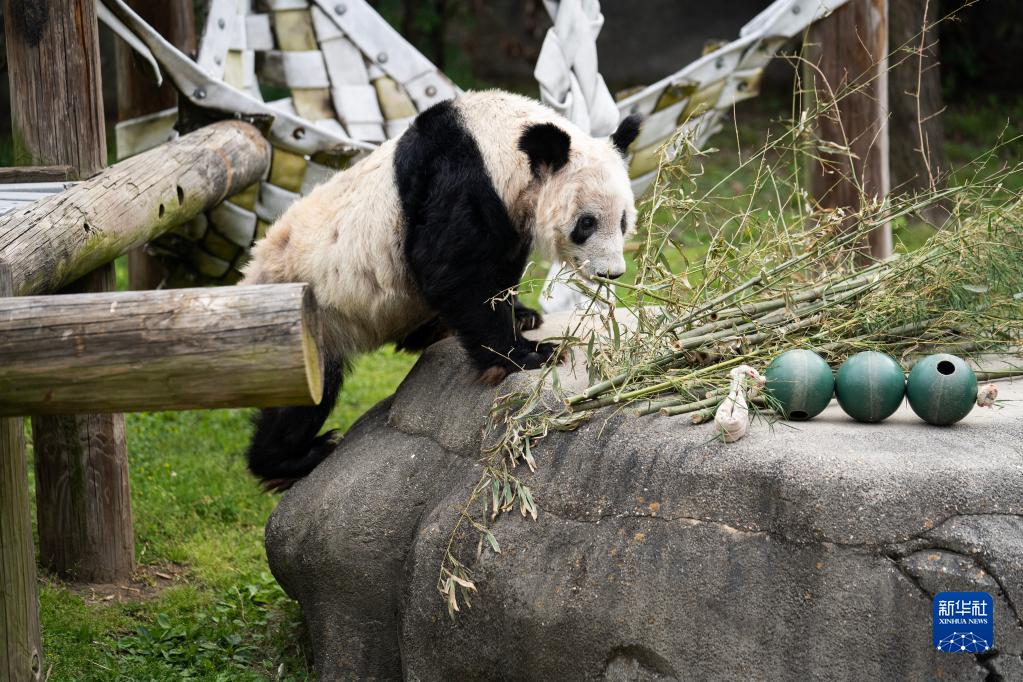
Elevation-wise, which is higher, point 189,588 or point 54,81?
point 54,81

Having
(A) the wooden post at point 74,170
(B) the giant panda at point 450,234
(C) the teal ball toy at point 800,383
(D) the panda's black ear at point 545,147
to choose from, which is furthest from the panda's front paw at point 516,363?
(A) the wooden post at point 74,170

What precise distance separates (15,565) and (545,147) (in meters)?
2.07

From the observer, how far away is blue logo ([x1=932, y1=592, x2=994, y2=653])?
2.61 metres

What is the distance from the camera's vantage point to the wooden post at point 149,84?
5938 millimetres

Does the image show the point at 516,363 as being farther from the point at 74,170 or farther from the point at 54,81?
the point at 54,81

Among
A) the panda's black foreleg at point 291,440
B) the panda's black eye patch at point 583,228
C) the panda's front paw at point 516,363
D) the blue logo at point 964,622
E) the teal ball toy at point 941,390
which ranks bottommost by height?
the blue logo at point 964,622

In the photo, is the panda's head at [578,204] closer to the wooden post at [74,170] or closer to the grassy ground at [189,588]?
the grassy ground at [189,588]

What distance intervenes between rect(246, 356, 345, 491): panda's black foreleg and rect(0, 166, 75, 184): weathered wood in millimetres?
1149

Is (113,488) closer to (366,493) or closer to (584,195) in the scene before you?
(366,493)

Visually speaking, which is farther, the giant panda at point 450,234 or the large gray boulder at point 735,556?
the giant panda at point 450,234

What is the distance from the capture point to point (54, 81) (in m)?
4.24

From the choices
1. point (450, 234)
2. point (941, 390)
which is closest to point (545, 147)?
point (450, 234)

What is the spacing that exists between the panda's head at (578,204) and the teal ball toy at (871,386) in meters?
1.01

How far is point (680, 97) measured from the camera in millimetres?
5793
